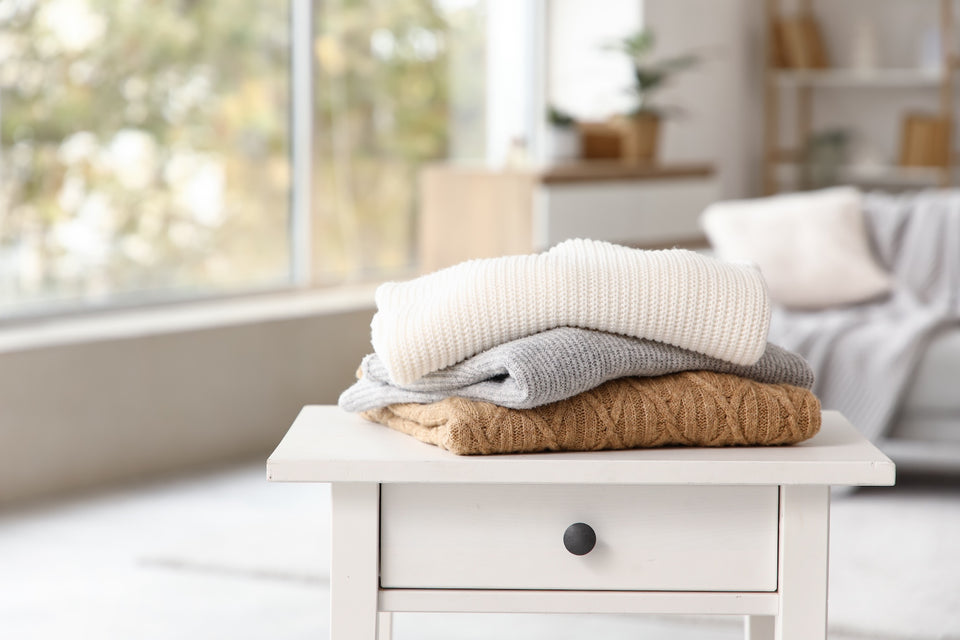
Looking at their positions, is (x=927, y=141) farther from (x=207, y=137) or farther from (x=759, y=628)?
(x=759, y=628)

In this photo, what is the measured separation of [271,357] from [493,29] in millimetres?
1928

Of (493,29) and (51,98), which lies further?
(493,29)

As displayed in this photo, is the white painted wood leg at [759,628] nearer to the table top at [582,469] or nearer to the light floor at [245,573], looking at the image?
the light floor at [245,573]

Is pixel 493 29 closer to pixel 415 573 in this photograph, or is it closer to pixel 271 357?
pixel 271 357

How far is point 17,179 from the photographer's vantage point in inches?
127

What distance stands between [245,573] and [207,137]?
1779 millimetres

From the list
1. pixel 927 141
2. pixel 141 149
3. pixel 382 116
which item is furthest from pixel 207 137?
A: pixel 927 141

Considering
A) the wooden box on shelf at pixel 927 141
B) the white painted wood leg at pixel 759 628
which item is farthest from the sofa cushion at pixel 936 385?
the wooden box on shelf at pixel 927 141

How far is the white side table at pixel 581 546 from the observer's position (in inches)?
42.6

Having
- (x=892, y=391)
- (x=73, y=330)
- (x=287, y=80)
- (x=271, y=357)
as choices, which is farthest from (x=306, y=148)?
(x=892, y=391)

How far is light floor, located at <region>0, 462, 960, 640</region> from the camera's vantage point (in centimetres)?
202

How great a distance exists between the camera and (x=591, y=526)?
110 centimetres

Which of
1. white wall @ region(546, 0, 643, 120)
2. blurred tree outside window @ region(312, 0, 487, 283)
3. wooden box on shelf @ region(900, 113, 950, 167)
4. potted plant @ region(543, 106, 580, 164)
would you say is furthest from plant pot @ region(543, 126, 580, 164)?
wooden box on shelf @ region(900, 113, 950, 167)

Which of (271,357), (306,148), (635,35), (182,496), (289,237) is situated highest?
(635,35)
